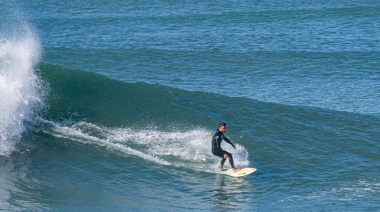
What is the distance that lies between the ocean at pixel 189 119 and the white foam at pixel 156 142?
0.06 metres

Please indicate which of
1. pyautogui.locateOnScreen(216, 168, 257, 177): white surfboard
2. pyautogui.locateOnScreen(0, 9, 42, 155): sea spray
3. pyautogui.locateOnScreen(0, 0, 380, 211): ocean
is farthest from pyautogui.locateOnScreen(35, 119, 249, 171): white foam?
pyautogui.locateOnScreen(0, 9, 42, 155): sea spray

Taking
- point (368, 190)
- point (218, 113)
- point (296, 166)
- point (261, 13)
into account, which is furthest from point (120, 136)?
point (261, 13)

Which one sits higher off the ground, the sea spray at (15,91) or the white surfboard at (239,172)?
the sea spray at (15,91)

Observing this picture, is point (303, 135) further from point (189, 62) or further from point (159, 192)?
point (189, 62)

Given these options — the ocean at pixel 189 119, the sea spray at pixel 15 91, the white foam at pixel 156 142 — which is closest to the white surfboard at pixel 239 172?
the ocean at pixel 189 119

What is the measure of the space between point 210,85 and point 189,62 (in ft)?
15.7

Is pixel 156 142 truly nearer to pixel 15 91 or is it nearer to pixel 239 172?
pixel 239 172

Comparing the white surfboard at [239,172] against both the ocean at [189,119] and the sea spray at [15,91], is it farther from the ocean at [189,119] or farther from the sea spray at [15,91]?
the sea spray at [15,91]

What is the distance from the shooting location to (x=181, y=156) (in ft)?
64.0

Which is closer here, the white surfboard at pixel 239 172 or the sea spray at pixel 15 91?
the white surfboard at pixel 239 172

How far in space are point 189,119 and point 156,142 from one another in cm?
265

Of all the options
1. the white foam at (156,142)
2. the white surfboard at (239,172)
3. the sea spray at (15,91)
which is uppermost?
the sea spray at (15,91)

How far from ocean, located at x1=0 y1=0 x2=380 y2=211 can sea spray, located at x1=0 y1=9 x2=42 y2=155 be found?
5 cm

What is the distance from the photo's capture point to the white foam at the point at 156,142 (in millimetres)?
19259
